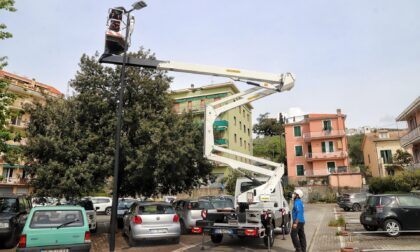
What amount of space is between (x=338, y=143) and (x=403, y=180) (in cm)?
2232

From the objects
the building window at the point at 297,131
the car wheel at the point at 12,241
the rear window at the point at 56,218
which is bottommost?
the car wheel at the point at 12,241

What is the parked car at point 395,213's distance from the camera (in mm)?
11578

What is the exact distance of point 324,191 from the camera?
126 ft

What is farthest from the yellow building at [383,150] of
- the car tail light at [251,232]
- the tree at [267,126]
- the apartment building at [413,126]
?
the car tail light at [251,232]

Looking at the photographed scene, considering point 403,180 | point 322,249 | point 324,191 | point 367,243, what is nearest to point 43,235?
point 322,249

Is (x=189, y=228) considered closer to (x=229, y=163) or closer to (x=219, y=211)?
(x=219, y=211)

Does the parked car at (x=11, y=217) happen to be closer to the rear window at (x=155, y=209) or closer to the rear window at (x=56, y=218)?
the rear window at (x=56, y=218)

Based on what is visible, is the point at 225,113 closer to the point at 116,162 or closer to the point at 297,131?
the point at 297,131

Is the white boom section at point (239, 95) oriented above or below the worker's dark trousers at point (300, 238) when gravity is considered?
above

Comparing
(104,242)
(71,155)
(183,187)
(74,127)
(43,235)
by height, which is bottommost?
(104,242)

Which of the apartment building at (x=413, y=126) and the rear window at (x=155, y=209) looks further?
the apartment building at (x=413, y=126)

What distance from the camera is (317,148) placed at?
153 ft

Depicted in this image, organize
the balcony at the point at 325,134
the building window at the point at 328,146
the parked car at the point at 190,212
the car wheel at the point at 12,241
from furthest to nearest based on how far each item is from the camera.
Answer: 1. the building window at the point at 328,146
2. the balcony at the point at 325,134
3. the parked car at the point at 190,212
4. the car wheel at the point at 12,241

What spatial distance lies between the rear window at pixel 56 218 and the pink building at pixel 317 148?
3975 centimetres
